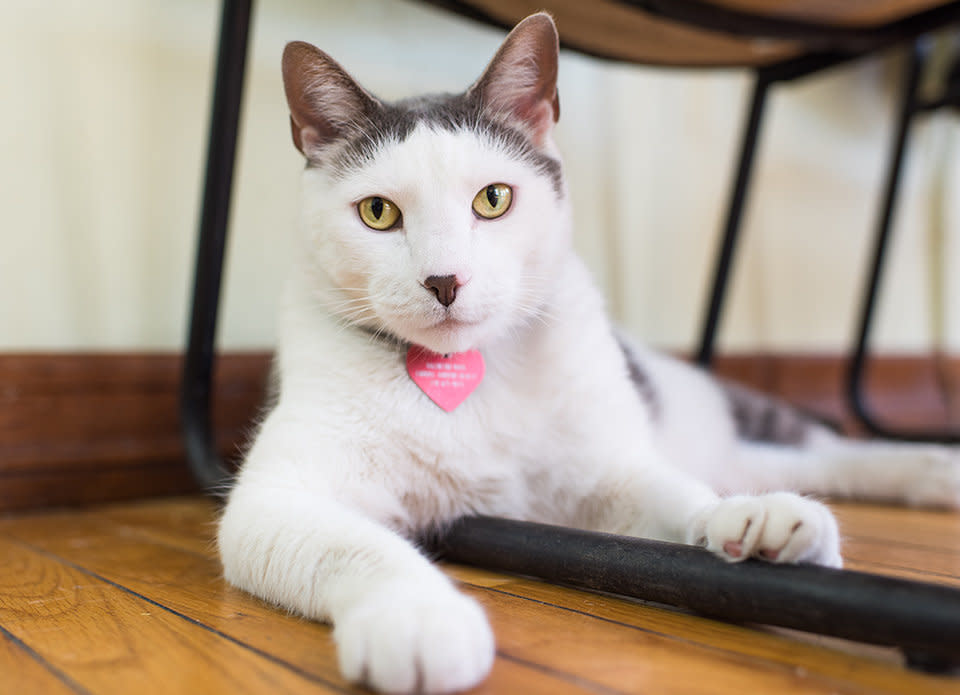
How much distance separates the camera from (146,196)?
5.65 feet

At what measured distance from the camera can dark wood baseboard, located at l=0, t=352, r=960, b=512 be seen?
5.09ft

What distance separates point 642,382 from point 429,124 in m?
0.63

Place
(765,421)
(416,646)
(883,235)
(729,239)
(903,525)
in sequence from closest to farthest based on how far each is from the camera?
(416,646) < (903,525) < (765,421) < (729,239) < (883,235)

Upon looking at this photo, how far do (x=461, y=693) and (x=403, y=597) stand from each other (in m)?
0.09

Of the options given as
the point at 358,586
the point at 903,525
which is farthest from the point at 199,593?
the point at 903,525

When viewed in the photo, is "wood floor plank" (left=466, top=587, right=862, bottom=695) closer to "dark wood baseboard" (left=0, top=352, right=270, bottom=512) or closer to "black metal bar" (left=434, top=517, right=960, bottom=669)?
"black metal bar" (left=434, top=517, right=960, bottom=669)

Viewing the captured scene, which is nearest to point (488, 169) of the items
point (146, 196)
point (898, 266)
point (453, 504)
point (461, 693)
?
point (453, 504)

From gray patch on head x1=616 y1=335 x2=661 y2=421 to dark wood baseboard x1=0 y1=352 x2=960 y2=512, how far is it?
0.72 m

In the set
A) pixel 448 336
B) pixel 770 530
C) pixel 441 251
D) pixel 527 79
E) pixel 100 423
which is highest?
pixel 527 79

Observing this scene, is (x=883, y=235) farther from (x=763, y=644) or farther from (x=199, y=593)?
(x=199, y=593)

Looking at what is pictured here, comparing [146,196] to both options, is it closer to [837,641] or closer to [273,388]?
[273,388]

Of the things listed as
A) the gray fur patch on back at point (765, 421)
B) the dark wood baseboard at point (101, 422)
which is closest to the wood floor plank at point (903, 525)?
the gray fur patch on back at point (765, 421)

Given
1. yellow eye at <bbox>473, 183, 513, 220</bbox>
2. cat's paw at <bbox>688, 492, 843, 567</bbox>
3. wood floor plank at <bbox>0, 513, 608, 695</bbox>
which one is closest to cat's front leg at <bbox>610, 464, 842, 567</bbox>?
cat's paw at <bbox>688, 492, 843, 567</bbox>

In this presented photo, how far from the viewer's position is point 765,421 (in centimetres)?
182
